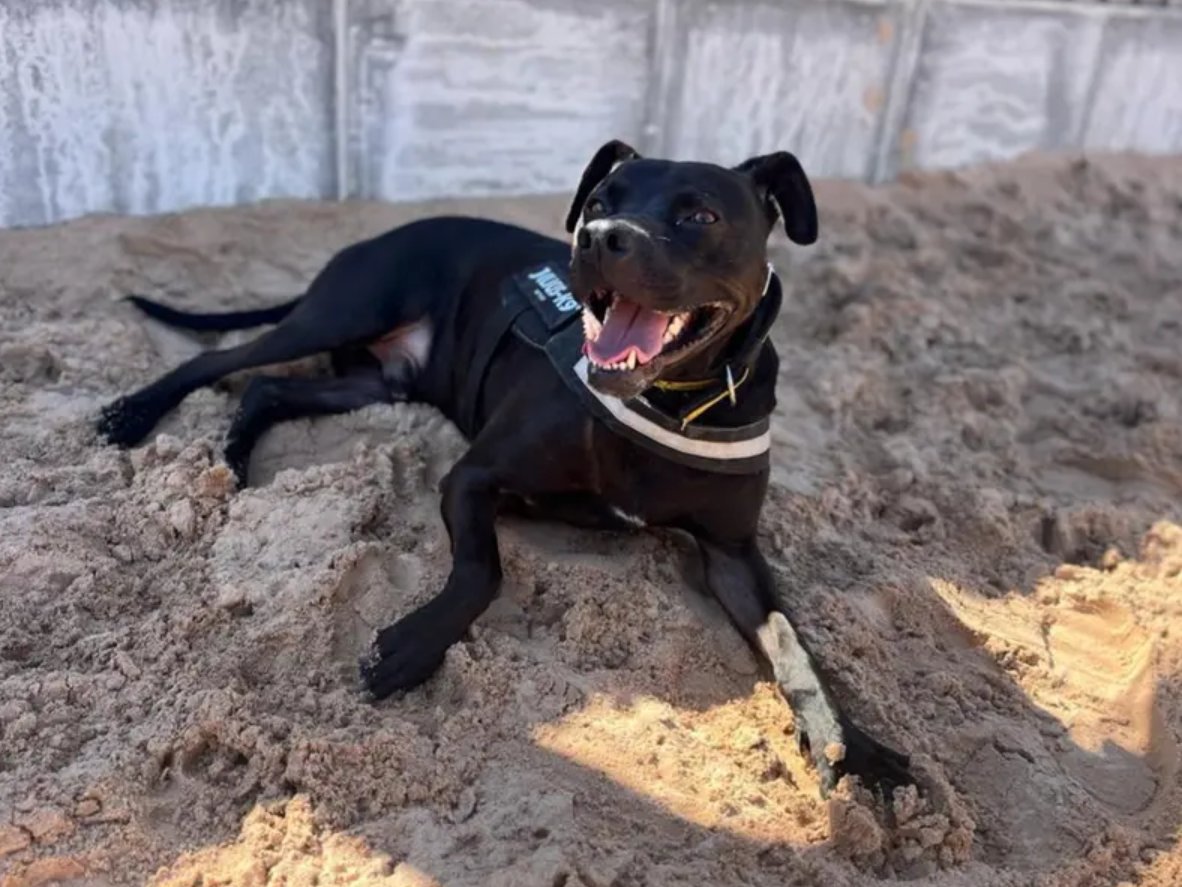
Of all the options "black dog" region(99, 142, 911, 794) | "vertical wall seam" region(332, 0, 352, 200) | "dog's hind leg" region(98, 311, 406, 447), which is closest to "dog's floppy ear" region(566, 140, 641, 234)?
"black dog" region(99, 142, 911, 794)

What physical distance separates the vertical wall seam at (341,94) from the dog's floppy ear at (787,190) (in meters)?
2.21

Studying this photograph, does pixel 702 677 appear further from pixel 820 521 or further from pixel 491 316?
pixel 491 316

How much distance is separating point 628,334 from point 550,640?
694 mm

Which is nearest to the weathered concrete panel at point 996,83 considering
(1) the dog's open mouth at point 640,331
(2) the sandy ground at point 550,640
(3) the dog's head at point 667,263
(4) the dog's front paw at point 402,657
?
(2) the sandy ground at point 550,640

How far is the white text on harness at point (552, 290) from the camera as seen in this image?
3104mm

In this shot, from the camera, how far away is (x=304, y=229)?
4.48m

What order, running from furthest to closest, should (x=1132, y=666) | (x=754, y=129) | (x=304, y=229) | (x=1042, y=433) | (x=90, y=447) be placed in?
(x=754, y=129) → (x=304, y=229) → (x=1042, y=433) → (x=90, y=447) → (x=1132, y=666)

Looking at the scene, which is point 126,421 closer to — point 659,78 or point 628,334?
point 628,334

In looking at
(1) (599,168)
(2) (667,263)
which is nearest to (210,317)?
(1) (599,168)

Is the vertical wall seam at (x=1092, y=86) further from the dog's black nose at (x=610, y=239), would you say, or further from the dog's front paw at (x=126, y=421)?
the dog's front paw at (x=126, y=421)

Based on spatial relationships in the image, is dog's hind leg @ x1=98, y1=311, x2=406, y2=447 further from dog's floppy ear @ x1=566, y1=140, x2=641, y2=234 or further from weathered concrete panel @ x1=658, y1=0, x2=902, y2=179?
weathered concrete panel @ x1=658, y1=0, x2=902, y2=179

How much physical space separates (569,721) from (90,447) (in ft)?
4.97

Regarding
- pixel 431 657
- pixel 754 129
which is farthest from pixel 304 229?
pixel 431 657

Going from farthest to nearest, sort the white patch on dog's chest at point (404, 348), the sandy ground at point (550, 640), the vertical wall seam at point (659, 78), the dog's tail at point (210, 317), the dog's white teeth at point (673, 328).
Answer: the vertical wall seam at point (659, 78) < the dog's tail at point (210, 317) < the white patch on dog's chest at point (404, 348) < the dog's white teeth at point (673, 328) < the sandy ground at point (550, 640)
